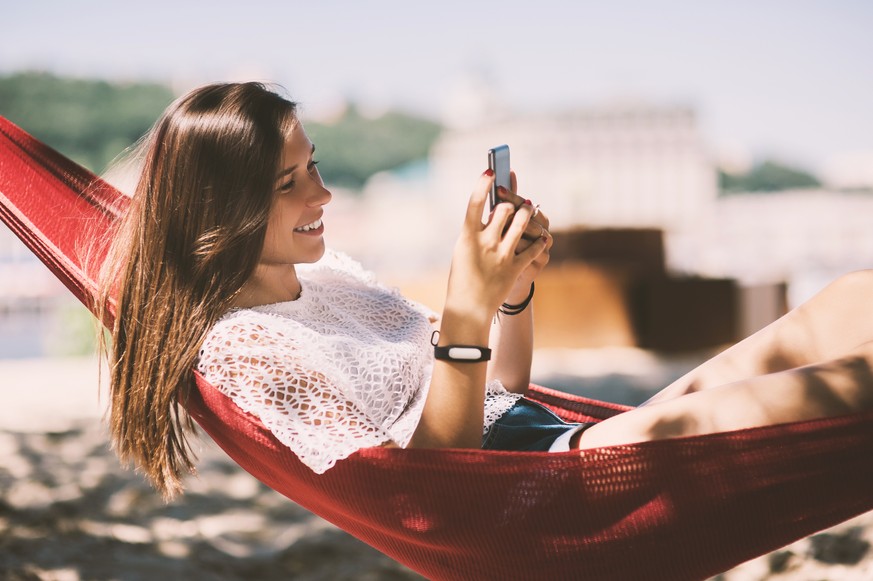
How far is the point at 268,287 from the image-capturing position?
59.1 inches

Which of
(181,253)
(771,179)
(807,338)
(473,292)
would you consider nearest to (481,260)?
(473,292)

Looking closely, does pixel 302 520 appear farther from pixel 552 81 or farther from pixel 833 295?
pixel 552 81

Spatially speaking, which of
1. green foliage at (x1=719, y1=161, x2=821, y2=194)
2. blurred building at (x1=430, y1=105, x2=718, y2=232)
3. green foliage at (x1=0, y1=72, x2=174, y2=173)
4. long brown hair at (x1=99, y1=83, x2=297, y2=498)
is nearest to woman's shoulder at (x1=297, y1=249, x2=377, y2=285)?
long brown hair at (x1=99, y1=83, x2=297, y2=498)

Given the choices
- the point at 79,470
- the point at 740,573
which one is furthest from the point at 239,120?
the point at 79,470

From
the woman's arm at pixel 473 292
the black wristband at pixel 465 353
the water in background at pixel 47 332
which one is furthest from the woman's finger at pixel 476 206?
the water in background at pixel 47 332

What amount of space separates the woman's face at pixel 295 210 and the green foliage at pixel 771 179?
6291 centimetres

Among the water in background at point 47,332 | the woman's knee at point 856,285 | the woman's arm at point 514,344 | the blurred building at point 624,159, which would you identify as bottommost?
the water in background at point 47,332

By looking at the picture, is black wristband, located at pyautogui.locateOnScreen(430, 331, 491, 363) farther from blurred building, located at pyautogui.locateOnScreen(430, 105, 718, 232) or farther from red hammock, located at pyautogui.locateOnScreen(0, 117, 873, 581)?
blurred building, located at pyautogui.locateOnScreen(430, 105, 718, 232)

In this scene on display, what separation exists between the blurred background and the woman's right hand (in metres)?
15.7

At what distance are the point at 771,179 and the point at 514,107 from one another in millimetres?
23779

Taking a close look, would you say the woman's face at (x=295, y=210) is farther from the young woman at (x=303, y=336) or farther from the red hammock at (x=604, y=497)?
the red hammock at (x=604, y=497)

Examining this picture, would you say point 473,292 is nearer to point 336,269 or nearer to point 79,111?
point 336,269

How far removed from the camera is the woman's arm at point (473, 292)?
3.86ft

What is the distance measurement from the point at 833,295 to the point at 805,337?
3.6 inches
